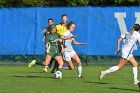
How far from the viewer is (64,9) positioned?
1075 inches

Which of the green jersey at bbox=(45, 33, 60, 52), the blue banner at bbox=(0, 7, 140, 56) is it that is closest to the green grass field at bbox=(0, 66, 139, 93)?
the green jersey at bbox=(45, 33, 60, 52)

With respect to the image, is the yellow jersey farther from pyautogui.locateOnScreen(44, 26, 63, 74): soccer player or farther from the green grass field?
the green grass field

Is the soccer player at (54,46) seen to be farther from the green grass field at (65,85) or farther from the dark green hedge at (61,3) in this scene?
the dark green hedge at (61,3)

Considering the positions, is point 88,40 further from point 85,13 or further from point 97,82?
point 97,82

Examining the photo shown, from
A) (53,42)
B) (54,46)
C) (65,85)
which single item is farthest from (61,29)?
(65,85)

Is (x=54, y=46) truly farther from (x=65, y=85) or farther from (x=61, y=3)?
(x=61, y=3)

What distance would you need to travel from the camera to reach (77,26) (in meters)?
27.1

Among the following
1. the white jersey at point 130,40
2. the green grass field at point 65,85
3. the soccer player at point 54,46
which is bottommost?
the green grass field at point 65,85

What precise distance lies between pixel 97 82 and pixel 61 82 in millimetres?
1115

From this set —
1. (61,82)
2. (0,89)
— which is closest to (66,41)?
(61,82)

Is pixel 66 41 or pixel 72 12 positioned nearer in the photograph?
pixel 66 41

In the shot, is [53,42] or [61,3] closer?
[53,42]

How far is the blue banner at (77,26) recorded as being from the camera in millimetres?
27125

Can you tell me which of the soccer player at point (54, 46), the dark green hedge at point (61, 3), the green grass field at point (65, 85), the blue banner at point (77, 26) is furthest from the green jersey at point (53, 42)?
the dark green hedge at point (61, 3)
